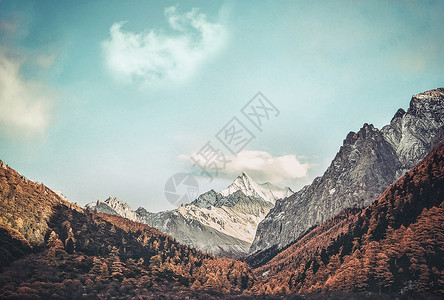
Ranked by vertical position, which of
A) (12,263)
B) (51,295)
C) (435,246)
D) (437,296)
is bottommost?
(437,296)

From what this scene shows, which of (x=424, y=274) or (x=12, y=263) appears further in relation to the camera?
(x=12, y=263)

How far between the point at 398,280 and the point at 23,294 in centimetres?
21824

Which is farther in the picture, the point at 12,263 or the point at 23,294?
the point at 12,263

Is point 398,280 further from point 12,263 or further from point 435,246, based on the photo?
point 12,263

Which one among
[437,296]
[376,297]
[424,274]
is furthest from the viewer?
[376,297]

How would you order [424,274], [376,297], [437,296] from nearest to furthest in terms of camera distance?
[437,296] → [424,274] → [376,297]

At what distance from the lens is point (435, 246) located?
636ft

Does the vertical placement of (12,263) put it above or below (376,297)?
above

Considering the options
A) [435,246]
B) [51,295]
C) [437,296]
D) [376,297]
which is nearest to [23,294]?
[51,295]

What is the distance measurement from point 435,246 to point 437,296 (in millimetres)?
35494

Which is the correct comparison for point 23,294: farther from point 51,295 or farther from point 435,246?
point 435,246

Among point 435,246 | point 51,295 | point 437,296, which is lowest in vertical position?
point 437,296

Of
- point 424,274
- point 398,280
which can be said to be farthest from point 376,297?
point 424,274

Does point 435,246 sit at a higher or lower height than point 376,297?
higher
